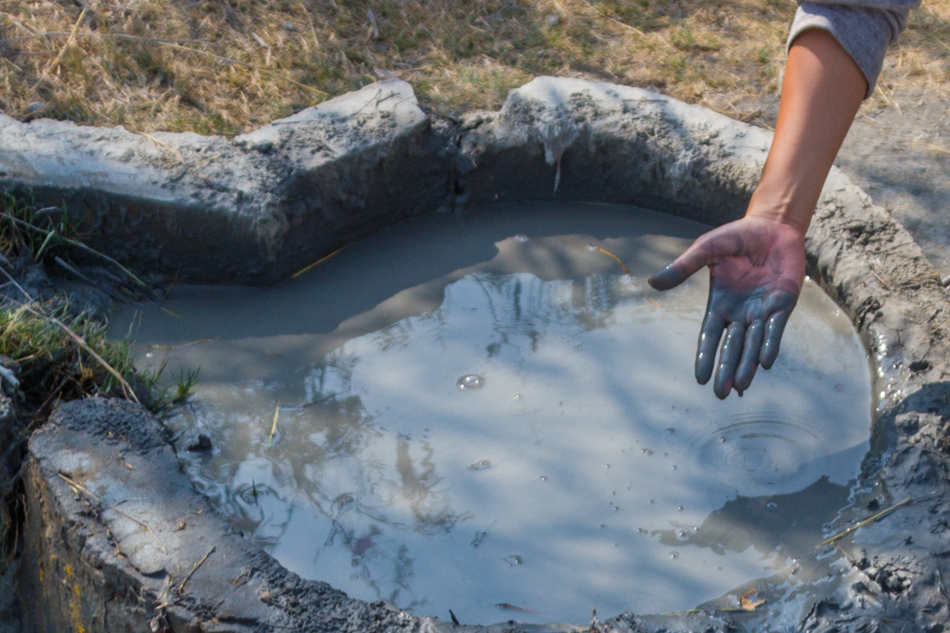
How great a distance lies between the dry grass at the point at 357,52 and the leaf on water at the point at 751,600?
2281mm

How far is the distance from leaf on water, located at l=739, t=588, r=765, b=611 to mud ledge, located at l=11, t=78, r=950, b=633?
0.03 m

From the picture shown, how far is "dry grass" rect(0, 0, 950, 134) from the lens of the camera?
3256mm

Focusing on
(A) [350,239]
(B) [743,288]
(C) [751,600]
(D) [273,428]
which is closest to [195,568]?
(D) [273,428]

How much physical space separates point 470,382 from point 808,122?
1.11 meters

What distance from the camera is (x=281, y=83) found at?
3467 mm

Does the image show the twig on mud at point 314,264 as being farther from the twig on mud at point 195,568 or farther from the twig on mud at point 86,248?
the twig on mud at point 195,568

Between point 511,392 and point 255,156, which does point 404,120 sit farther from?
point 511,392

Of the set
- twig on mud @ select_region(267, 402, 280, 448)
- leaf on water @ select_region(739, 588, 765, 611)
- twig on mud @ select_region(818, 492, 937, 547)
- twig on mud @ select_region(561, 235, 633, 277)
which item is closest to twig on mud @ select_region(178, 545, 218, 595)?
twig on mud @ select_region(267, 402, 280, 448)

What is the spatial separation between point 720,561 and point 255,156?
1835 millimetres

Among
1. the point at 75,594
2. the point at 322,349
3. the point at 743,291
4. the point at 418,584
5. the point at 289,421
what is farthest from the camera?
the point at 322,349

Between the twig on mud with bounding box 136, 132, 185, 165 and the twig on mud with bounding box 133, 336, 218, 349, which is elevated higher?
the twig on mud with bounding box 136, 132, 185, 165

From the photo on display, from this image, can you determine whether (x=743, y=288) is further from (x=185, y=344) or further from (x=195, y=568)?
(x=185, y=344)

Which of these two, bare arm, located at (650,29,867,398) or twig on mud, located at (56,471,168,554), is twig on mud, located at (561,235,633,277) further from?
twig on mud, located at (56,471,168,554)

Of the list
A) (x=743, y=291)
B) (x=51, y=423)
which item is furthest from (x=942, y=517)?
(x=51, y=423)
